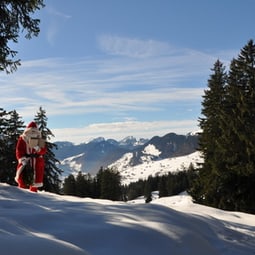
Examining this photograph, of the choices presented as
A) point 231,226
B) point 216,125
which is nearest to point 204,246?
point 231,226

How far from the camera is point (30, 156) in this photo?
1113 cm

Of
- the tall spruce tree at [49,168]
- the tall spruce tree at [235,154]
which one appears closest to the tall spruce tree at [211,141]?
the tall spruce tree at [235,154]

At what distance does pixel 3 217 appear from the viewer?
5.38 meters

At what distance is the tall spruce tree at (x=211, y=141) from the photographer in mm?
24855

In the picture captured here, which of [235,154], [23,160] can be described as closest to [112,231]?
[23,160]

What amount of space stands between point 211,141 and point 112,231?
2387cm

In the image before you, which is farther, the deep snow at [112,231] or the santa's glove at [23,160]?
the santa's glove at [23,160]

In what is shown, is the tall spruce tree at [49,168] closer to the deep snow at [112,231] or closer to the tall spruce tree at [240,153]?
the tall spruce tree at [240,153]

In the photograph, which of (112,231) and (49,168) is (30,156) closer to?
(112,231)

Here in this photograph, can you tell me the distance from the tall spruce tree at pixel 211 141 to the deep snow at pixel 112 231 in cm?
1764

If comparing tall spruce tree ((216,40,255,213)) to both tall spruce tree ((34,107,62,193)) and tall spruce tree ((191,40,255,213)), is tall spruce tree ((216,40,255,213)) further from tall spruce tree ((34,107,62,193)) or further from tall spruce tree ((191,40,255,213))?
tall spruce tree ((34,107,62,193))

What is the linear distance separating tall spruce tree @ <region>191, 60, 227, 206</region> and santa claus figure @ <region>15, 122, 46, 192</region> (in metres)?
15.4

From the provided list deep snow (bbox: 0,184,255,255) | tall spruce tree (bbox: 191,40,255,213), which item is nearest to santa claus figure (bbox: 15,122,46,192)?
deep snow (bbox: 0,184,255,255)

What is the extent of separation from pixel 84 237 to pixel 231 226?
427 centimetres
